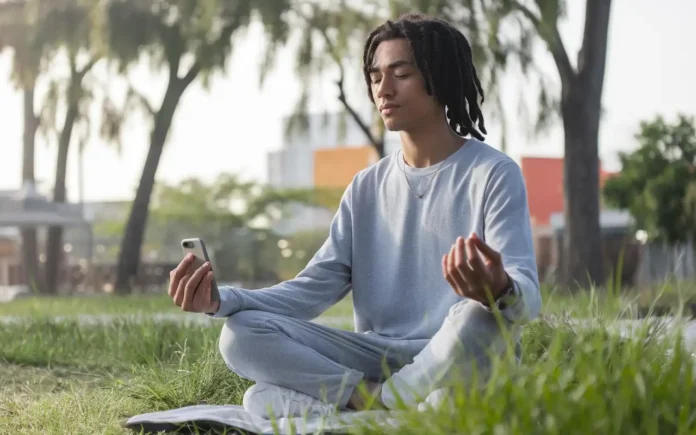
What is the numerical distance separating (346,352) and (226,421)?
383mm

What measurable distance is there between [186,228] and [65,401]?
27918mm

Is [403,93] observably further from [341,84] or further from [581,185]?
[341,84]

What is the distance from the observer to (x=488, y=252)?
89.8 inches

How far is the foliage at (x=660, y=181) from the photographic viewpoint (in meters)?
20.4

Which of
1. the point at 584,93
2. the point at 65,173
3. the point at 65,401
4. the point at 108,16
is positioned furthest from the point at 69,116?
the point at 65,401

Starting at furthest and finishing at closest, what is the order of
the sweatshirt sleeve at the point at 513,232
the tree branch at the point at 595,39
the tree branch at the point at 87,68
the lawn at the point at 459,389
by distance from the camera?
1. the tree branch at the point at 87,68
2. the tree branch at the point at 595,39
3. the sweatshirt sleeve at the point at 513,232
4. the lawn at the point at 459,389

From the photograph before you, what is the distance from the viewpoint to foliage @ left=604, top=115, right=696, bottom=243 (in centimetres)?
2041

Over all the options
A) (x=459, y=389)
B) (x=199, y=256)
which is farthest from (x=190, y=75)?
(x=459, y=389)

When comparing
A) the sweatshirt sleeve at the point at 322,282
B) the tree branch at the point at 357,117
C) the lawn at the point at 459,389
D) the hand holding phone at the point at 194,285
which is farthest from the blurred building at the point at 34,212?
the hand holding phone at the point at 194,285

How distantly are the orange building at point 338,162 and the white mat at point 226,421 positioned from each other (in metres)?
39.5

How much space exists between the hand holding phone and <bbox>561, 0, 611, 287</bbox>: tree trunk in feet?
27.8

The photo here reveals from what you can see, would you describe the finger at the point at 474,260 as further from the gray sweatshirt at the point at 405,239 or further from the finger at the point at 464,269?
the gray sweatshirt at the point at 405,239

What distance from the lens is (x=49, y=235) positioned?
1661 cm

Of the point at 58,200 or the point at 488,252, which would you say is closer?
the point at 488,252
